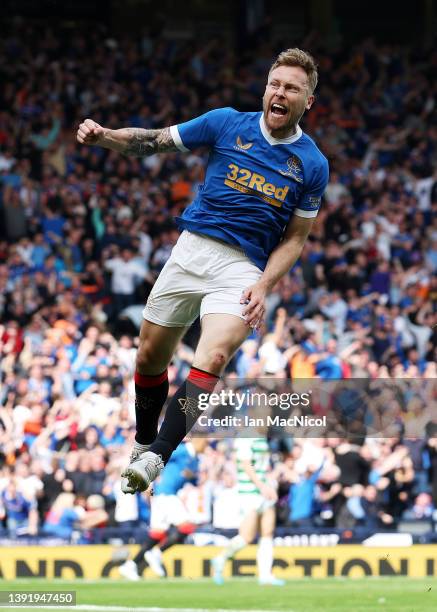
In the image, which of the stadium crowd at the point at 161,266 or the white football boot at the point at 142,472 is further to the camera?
the stadium crowd at the point at 161,266

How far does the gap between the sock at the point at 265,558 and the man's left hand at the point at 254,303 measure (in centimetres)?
690

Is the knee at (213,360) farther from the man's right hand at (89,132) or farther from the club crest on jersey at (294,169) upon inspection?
the man's right hand at (89,132)

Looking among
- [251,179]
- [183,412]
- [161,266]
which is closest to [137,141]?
[251,179]

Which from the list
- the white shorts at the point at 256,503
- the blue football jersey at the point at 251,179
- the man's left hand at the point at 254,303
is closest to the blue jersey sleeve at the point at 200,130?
the blue football jersey at the point at 251,179

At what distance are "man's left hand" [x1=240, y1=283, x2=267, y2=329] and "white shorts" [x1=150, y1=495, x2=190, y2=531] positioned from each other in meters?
7.60

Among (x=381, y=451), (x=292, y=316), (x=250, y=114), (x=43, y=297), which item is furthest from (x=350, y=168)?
(x=250, y=114)

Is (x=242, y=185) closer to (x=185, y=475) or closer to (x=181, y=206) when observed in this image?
(x=185, y=475)

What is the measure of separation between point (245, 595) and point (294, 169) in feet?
19.5

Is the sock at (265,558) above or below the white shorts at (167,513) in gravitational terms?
below

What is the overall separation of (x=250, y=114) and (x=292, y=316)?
1115cm

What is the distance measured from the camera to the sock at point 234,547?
14070 mm

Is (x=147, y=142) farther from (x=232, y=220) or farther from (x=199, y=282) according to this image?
(x=199, y=282)

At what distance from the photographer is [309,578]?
15.0 metres

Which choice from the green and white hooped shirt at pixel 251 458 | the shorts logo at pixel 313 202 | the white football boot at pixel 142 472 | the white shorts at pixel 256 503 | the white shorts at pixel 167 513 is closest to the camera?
the white football boot at pixel 142 472
